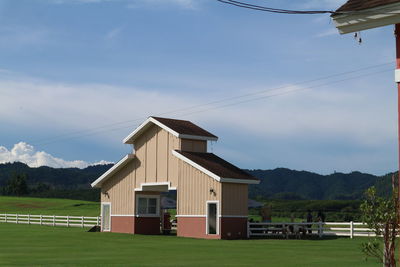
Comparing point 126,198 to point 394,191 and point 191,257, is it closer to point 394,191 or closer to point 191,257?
point 191,257

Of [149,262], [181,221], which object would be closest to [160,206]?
[181,221]

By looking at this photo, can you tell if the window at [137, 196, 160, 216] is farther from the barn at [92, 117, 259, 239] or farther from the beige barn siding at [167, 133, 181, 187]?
the beige barn siding at [167, 133, 181, 187]

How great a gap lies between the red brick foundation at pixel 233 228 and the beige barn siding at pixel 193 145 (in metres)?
5.28

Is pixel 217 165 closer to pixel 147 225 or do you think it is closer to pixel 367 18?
pixel 147 225

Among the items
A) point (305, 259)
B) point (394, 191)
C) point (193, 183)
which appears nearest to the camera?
point (394, 191)

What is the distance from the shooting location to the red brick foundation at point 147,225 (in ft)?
139

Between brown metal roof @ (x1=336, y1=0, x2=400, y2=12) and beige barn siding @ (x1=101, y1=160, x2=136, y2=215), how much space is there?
103 ft

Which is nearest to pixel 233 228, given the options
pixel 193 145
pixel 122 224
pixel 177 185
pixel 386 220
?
pixel 177 185

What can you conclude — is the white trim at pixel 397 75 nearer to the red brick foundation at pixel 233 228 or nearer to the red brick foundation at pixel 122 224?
the red brick foundation at pixel 233 228

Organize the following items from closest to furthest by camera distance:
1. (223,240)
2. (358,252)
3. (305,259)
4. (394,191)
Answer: (394,191) → (305,259) → (358,252) → (223,240)

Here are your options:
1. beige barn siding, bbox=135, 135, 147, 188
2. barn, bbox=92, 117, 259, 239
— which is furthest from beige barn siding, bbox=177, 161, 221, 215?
beige barn siding, bbox=135, 135, 147, 188

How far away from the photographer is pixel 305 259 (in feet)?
73.0

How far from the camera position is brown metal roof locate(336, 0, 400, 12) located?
1146 cm

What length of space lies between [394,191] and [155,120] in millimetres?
30145
